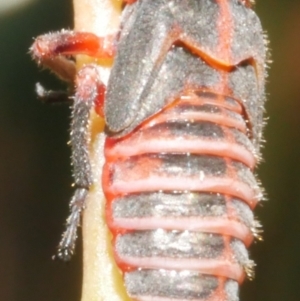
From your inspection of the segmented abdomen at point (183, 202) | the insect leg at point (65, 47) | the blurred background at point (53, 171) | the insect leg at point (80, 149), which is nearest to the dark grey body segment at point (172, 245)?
the segmented abdomen at point (183, 202)

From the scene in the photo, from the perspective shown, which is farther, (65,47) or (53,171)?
(53,171)

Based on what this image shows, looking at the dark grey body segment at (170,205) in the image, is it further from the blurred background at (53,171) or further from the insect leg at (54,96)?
the blurred background at (53,171)

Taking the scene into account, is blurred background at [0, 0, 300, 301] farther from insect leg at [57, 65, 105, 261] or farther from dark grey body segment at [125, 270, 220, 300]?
dark grey body segment at [125, 270, 220, 300]

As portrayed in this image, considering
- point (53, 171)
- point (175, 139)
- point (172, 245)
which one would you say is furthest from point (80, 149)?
point (53, 171)

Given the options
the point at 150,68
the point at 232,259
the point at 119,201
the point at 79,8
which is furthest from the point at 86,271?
the point at 79,8

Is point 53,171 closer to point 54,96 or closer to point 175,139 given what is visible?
point 54,96

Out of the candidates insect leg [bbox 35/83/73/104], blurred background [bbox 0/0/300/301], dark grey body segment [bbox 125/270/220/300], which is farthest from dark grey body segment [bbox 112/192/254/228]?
blurred background [bbox 0/0/300/301]
